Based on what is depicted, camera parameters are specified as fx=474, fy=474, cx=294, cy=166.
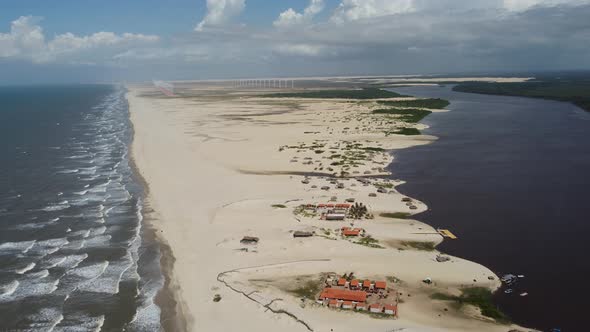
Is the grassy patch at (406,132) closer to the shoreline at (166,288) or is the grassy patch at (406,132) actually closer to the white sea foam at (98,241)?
the shoreline at (166,288)

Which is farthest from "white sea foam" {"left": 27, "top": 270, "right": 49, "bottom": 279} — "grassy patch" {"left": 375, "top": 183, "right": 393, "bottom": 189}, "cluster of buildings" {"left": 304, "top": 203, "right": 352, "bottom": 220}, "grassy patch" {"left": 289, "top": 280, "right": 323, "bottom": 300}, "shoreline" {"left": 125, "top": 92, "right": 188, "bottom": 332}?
"grassy patch" {"left": 375, "top": 183, "right": 393, "bottom": 189}

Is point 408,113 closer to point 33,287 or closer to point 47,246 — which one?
point 47,246

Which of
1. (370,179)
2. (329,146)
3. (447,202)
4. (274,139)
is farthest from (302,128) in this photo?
(447,202)

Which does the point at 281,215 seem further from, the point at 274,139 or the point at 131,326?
the point at 274,139

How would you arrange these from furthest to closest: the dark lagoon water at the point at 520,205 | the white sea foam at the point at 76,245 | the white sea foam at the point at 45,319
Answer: the white sea foam at the point at 76,245 < the dark lagoon water at the point at 520,205 < the white sea foam at the point at 45,319

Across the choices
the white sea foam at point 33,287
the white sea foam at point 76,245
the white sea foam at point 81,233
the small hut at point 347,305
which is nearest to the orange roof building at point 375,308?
the small hut at point 347,305

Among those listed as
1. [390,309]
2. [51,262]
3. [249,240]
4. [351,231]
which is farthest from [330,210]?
[51,262]

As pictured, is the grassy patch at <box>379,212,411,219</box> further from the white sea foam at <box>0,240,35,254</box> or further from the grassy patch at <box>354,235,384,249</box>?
the white sea foam at <box>0,240,35,254</box>
